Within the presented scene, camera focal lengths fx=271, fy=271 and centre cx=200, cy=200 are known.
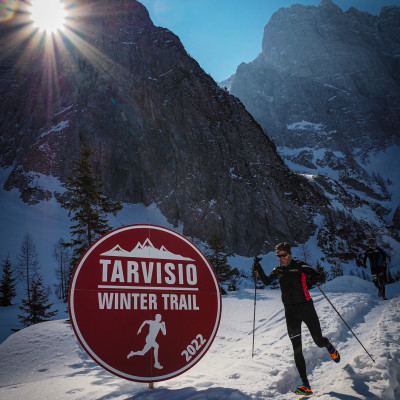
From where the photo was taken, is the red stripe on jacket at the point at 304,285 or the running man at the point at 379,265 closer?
the red stripe on jacket at the point at 304,285

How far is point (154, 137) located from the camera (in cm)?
6272

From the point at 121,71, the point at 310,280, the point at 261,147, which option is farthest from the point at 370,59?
the point at 310,280

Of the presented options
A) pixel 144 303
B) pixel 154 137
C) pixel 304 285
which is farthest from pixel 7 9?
pixel 304 285

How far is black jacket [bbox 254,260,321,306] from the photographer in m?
4.17

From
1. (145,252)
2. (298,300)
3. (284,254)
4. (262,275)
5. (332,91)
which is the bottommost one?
(298,300)

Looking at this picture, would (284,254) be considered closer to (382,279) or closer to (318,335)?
(318,335)

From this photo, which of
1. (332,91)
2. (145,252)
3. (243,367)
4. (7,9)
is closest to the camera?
(145,252)

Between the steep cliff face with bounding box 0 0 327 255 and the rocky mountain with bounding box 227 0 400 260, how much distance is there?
70238 millimetres

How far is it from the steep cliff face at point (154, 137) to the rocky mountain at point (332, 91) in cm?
7024

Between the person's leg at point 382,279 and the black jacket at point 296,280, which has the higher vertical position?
the black jacket at point 296,280

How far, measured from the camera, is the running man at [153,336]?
9.23ft

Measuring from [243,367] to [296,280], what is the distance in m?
1.85

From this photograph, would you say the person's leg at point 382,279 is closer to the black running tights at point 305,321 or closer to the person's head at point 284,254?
the black running tights at point 305,321

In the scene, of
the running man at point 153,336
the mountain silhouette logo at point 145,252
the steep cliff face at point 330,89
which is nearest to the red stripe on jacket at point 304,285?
the mountain silhouette logo at point 145,252
